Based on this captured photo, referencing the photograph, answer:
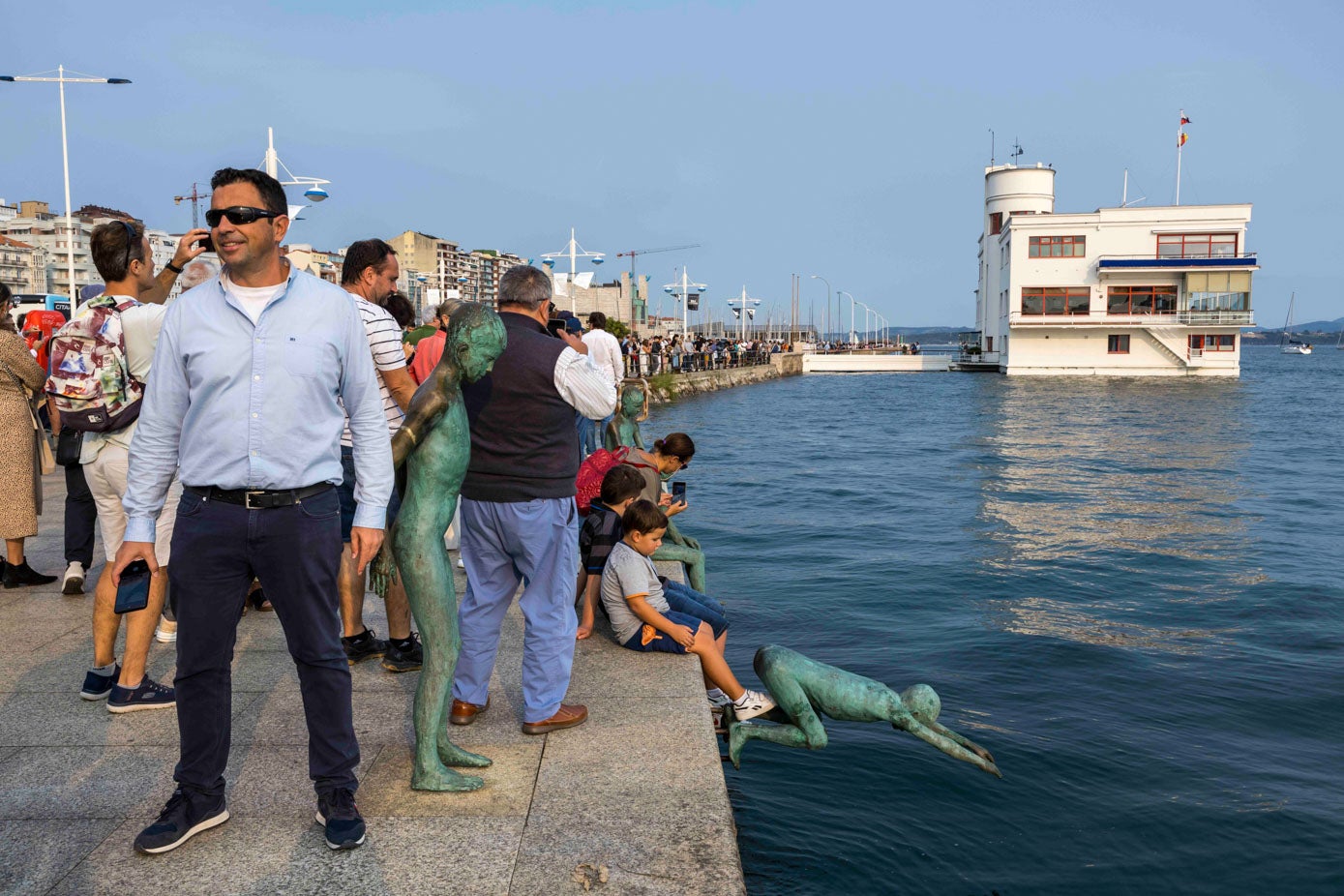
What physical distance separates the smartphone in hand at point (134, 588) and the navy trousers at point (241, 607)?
0.75 feet

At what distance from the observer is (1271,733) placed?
7035mm

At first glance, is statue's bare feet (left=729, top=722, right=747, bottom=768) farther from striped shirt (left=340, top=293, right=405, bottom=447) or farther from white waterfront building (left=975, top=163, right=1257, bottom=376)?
white waterfront building (left=975, top=163, right=1257, bottom=376)

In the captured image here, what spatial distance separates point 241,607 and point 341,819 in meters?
0.71

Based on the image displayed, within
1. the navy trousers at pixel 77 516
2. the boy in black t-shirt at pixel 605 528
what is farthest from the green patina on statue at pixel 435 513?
the navy trousers at pixel 77 516

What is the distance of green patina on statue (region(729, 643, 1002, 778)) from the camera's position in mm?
4914

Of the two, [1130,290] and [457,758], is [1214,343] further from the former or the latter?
[457,758]

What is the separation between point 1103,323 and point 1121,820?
57711 mm

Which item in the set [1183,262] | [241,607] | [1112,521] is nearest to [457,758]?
[241,607]

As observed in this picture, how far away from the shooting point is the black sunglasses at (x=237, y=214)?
294 cm

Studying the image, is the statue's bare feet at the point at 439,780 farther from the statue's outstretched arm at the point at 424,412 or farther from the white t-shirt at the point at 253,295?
the white t-shirt at the point at 253,295

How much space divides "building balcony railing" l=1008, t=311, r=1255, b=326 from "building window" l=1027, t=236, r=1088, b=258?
3418 millimetres

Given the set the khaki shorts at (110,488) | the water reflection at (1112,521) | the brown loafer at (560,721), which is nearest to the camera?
the brown loafer at (560,721)

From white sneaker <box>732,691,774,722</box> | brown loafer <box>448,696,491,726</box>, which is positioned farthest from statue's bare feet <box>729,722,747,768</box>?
brown loafer <box>448,696,491,726</box>

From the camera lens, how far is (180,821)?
320 centimetres
